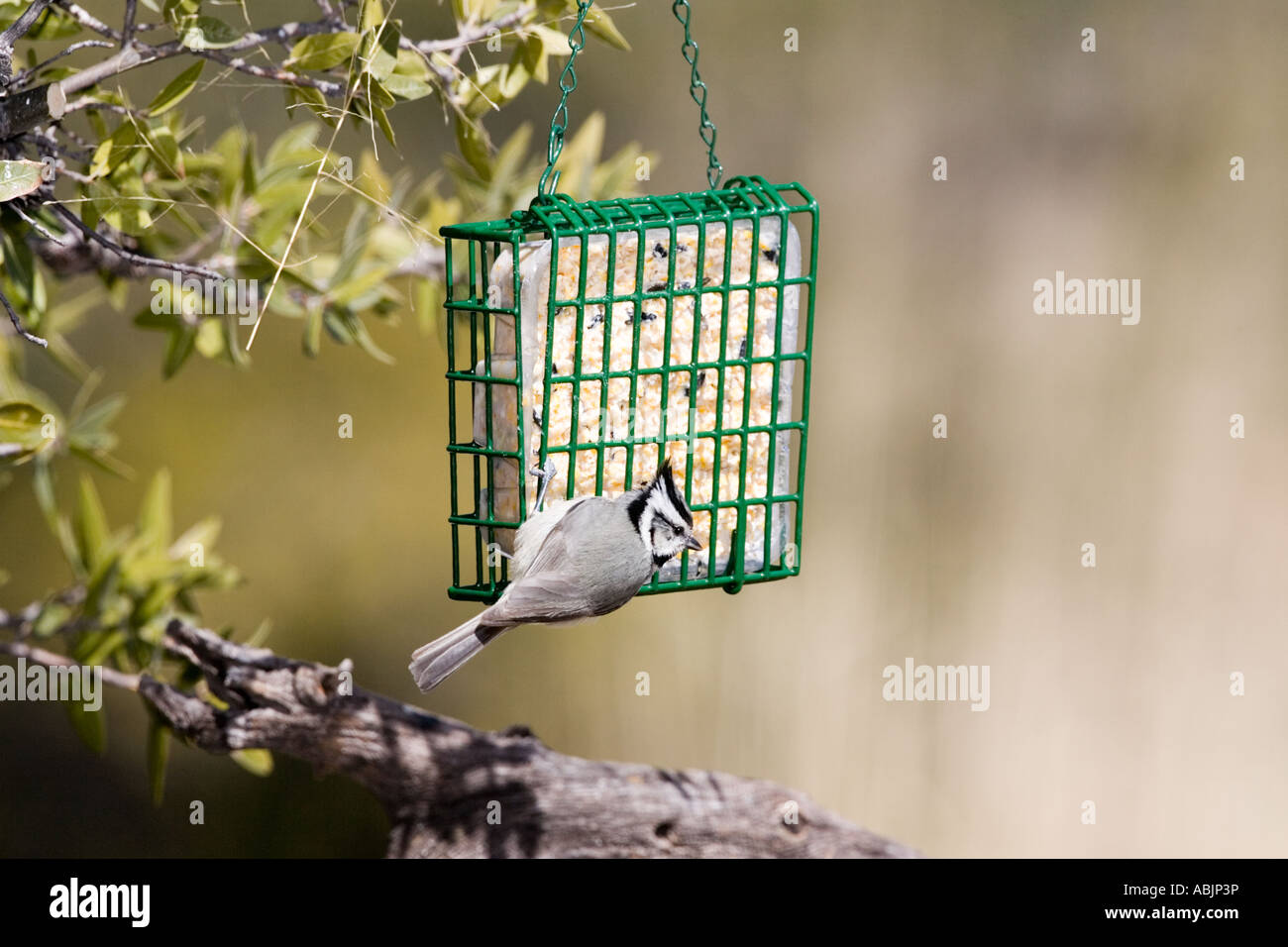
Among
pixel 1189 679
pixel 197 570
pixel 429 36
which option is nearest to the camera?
pixel 197 570

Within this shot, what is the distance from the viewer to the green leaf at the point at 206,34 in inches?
84.0

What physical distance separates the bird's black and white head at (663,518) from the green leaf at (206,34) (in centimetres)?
100

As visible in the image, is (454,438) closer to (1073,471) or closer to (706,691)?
(706,691)

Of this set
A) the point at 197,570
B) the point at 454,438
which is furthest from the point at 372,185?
the point at 197,570

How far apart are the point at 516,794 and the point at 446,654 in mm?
872

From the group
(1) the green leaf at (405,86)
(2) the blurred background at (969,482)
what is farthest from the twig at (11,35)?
(2) the blurred background at (969,482)

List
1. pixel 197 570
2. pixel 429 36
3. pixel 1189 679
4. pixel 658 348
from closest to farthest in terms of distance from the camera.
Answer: pixel 658 348 → pixel 197 570 → pixel 429 36 → pixel 1189 679

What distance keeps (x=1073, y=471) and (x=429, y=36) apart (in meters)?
2.78

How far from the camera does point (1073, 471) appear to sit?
4895 mm

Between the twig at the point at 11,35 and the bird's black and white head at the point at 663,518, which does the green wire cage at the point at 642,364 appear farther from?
the twig at the point at 11,35

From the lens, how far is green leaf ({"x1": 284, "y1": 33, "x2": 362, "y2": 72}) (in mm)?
2160

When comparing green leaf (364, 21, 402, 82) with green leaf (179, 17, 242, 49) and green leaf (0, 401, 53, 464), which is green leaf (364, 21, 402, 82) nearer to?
green leaf (179, 17, 242, 49)

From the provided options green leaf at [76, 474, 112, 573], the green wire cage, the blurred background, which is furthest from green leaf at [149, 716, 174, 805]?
the blurred background

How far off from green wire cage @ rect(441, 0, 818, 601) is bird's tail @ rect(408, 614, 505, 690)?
10 cm
